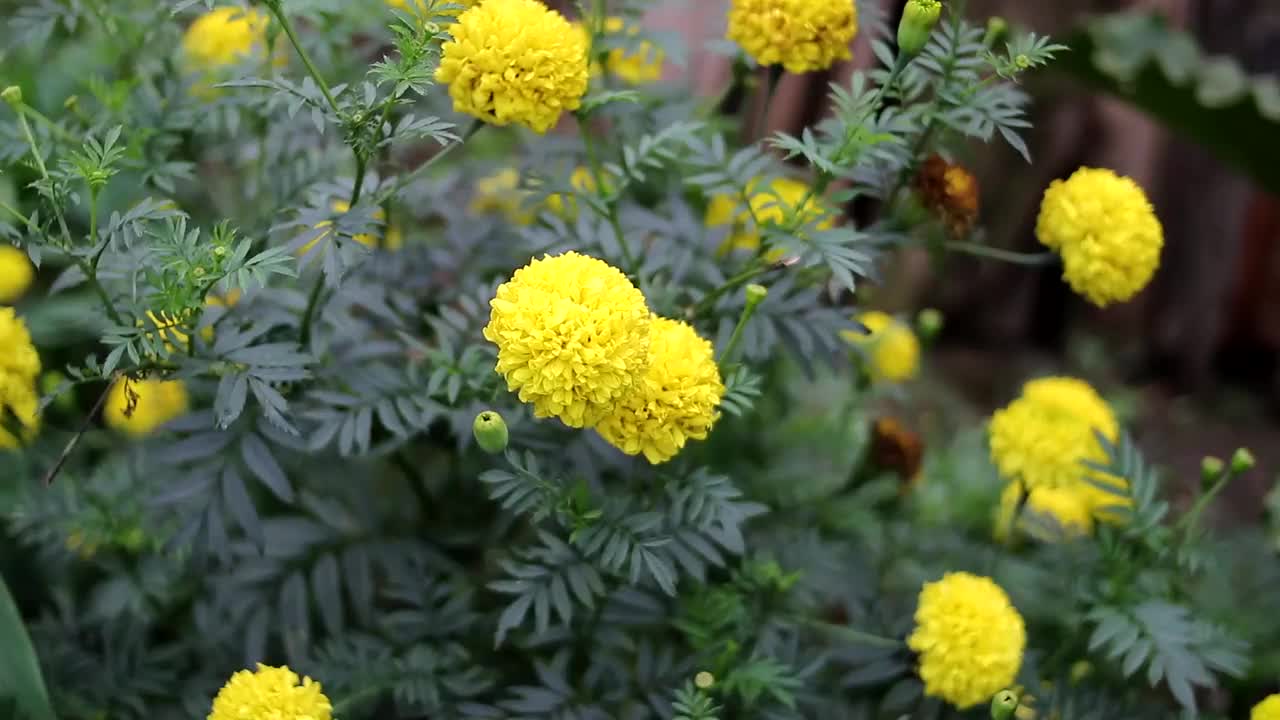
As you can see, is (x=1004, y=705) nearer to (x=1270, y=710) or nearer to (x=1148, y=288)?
(x=1270, y=710)

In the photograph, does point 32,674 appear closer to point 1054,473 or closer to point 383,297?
point 383,297

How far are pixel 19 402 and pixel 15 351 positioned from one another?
64 millimetres

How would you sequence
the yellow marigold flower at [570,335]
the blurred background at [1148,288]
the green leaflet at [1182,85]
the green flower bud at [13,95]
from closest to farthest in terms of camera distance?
1. the yellow marigold flower at [570,335]
2. the green flower bud at [13,95]
3. the green leaflet at [1182,85]
4. the blurred background at [1148,288]

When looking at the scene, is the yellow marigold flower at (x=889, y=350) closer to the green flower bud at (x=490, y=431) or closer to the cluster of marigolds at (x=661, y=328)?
the cluster of marigolds at (x=661, y=328)

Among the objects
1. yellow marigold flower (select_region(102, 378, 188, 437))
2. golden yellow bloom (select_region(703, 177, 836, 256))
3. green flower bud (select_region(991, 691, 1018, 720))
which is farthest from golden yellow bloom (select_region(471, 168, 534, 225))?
green flower bud (select_region(991, 691, 1018, 720))

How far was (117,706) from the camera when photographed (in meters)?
1.29

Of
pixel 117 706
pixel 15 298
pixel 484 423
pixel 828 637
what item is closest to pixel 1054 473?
pixel 828 637

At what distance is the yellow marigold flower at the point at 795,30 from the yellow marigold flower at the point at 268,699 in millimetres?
711

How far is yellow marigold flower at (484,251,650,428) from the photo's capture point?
3.07 ft

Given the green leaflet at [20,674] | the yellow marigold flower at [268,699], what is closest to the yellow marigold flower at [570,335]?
the yellow marigold flower at [268,699]

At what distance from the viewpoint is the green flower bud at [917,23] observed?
1.04 meters

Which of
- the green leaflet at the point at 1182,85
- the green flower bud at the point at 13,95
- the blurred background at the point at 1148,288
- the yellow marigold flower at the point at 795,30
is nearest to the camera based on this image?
the green flower bud at the point at 13,95

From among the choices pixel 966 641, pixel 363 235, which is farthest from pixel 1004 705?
pixel 363 235

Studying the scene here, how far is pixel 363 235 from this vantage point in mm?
1230
